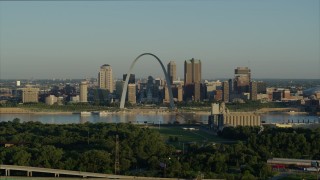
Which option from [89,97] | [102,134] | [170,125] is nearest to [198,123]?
[170,125]

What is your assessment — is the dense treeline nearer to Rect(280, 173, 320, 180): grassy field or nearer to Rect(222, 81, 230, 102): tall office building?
Rect(280, 173, 320, 180): grassy field

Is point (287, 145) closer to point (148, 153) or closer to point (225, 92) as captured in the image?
point (148, 153)

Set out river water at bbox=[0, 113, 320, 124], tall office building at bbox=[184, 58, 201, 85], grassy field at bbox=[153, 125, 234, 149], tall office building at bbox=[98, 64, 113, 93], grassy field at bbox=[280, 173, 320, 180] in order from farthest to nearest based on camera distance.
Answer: tall office building at bbox=[98, 64, 113, 93], tall office building at bbox=[184, 58, 201, 85], river water at bbox=[0, 113, 320, 124], grassy field at bbox=[153, 125, 234, 149], grassy field at bbox=[280, 173, 320, 180]

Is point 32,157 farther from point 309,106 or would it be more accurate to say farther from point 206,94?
point 206,94

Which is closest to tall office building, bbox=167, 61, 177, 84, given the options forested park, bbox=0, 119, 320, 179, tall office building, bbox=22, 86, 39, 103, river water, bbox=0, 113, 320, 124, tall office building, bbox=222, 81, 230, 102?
tall office building, bbox=222, 81, 230, 102

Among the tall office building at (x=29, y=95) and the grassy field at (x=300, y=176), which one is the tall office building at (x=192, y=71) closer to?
the tall office building at (x=29, y=95)

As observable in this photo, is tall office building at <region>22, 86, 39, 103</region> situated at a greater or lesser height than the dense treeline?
greater
